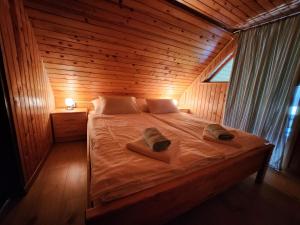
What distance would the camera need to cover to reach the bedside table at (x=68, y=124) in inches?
87.8

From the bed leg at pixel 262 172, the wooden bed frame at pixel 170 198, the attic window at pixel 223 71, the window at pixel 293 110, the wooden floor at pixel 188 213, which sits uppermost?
the attic window at pixel 223 71

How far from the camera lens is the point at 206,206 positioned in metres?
1.27

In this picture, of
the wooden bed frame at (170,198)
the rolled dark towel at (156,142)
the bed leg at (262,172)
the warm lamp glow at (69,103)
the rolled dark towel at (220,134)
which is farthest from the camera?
the warm lamp glow at (69,103)

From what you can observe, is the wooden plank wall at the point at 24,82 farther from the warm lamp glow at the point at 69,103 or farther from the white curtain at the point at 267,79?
Answer: the white curtain at the point at 267,79

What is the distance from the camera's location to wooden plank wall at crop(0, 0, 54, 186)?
1.15 m

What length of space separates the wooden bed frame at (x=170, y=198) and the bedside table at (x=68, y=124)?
6.04ft

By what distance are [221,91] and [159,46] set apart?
60.4 inches

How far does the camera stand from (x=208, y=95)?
301 centimetres

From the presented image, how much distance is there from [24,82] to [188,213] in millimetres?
2029

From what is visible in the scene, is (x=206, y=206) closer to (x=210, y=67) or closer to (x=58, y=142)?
(x=58, y=142)

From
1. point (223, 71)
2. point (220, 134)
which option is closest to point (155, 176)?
point (220, 134)

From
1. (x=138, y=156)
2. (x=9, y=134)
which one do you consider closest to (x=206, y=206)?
(x=138, y=156)

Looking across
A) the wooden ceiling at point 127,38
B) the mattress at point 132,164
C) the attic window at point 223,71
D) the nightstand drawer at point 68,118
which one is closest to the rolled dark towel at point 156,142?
the mattress at point 132,164

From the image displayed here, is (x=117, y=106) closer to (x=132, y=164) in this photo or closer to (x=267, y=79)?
Answer: (x=132, y=164)
